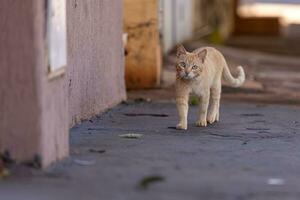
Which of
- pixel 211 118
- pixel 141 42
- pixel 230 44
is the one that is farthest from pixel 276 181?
pixel 230 44

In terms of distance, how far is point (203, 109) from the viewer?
388 inches

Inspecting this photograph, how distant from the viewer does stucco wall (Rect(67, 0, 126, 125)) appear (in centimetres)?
976

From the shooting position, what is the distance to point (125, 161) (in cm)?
775

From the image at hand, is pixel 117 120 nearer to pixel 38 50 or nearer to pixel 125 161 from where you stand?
pixel 125 161

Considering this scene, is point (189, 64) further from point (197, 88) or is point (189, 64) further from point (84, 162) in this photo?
point (84, 162)

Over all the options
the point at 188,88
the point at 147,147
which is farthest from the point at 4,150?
the point at 188,88

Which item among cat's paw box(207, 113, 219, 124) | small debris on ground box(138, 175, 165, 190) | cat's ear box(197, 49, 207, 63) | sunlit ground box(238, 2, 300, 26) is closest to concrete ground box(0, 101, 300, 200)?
small debris on ground box(138, 175, 165, 190)

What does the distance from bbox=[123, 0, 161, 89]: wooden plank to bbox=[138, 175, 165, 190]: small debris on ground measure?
272 inches

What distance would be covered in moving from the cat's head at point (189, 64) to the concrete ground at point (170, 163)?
0.57m

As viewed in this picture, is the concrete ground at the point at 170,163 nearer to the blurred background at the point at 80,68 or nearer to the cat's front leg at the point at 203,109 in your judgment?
the cat's front leg at the point at 203,109

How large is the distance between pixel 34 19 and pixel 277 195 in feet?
6.91

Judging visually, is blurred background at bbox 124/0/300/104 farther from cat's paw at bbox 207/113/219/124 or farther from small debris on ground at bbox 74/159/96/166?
small debris on ground at bbox 74/159/96/166

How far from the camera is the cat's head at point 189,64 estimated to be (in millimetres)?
9391

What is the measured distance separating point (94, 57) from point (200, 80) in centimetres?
156
